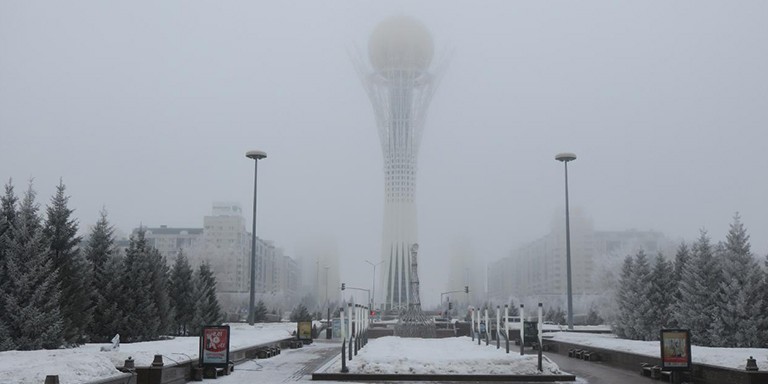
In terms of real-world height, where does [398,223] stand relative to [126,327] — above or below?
above

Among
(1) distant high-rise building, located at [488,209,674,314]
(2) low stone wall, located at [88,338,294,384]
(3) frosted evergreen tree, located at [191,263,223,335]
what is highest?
(1) distant high-rise building, located at [488,209,674,314]

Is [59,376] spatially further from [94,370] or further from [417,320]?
[417,320]

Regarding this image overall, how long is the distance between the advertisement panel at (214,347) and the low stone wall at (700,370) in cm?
1228

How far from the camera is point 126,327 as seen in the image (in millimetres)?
31438

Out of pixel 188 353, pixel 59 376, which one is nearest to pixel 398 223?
pixel 188 353

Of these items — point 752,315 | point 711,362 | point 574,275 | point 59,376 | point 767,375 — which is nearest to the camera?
point 59,376

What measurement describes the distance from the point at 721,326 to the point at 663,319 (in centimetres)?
750

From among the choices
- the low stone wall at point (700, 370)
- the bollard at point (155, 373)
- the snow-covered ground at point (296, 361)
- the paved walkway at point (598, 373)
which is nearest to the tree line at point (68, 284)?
the snow-covered ground at point (296, 361)

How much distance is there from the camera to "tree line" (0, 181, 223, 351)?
2486 cm

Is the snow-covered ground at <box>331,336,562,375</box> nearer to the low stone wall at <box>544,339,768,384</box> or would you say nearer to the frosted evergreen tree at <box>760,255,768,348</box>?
the low stone wall at <box>544,339,768,384</box>

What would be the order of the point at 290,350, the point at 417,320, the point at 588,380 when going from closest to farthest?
1. the point at 588,380
2. the point at 290,350
3. the point at 417,320

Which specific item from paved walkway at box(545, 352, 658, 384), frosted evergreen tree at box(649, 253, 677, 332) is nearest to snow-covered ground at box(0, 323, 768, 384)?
paved walkway at box(545, 352, 658, 384)

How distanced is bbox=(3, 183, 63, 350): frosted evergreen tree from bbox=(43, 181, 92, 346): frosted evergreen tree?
0.84 meters

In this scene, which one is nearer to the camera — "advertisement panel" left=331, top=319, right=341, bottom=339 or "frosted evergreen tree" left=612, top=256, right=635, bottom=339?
"frosted evergreen tree" left=612, top=256, right=635, bottom=339
